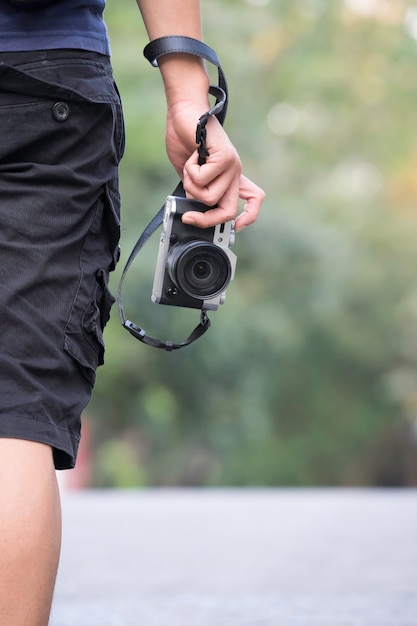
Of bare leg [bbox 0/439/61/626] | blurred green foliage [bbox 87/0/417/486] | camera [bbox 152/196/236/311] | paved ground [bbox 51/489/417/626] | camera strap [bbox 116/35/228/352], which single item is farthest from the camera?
blurred green foliage [bbox 87/0/417/486]

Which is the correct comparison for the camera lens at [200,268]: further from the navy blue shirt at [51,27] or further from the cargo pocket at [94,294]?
the navy blue shirt at [51,27]

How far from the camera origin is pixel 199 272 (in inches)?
85.6

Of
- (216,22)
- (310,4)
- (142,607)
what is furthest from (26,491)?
(310,4)

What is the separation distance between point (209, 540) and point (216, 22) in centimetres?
1158

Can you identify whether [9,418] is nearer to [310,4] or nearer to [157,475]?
[310,4]

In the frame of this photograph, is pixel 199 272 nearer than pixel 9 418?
No

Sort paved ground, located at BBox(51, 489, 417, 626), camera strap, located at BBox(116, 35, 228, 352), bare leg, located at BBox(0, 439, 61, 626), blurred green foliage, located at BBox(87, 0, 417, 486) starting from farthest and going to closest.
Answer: blurred green foliage, located at BBox(87, 0, 417, 486) → paved ground, located at BBox(51, 489, 417, 626) → camera strap, located at BBox(116, 35, 228, 352) → bare leg, located at BBox(0, 439, 61, 626)

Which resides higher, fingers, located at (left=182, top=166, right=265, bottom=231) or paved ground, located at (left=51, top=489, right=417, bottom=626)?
fingers, located at (left=182, top=166, right=265, bottom=231)

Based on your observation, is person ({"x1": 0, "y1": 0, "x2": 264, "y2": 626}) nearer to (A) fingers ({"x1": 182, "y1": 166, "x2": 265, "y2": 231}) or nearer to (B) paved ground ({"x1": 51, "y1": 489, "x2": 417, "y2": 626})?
(A) fingers ({"x1": 182, "y1": 166, "x2": 265, "y2": 231})

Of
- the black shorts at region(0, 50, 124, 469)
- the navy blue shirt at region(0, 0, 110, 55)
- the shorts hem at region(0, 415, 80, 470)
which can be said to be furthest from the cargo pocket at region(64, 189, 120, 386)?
the navy blue shirt at region(0, 0, 110, 55)

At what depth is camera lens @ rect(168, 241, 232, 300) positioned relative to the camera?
2152 millimetres

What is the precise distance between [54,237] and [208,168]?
0.26 m

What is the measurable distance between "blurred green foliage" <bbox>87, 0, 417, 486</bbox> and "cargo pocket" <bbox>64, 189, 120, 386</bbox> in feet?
44.2

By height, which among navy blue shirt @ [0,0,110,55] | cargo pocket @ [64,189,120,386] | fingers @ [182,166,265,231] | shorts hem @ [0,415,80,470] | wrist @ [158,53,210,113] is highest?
navy blue shirt @ [0,0,110,55]
